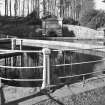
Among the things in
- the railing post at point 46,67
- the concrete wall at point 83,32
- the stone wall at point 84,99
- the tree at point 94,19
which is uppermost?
the tree at point 94,19

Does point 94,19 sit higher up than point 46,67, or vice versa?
point 94,19

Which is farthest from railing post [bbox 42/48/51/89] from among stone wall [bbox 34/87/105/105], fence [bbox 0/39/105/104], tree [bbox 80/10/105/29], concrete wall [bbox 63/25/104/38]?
tree [bbox 80/10/105/29]

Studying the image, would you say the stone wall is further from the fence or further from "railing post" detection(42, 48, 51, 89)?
"railing post" detection(42, 48, 51, 89)

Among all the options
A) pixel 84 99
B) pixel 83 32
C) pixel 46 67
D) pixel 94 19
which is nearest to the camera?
pixel 84 99

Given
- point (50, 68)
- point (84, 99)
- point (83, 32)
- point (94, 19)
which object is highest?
point (94, 19)

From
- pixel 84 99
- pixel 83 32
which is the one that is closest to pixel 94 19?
pixel 83 32

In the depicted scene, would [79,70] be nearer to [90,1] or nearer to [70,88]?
[70,88]

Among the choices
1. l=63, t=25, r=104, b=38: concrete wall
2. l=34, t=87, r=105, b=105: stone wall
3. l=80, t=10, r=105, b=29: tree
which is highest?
l=80, t=10, r=105, b=29: tree

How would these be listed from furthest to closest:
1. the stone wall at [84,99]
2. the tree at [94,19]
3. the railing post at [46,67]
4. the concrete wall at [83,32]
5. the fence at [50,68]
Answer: the tree at [94,19], the concrete wall at [83,32], the fence at [50,68], the railing post at [46,67], the stone wall at [84,99]

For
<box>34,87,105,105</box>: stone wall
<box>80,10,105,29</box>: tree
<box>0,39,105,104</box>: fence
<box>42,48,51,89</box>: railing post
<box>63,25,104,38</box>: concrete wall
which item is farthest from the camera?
<box>80,10,105,29</box>: tree

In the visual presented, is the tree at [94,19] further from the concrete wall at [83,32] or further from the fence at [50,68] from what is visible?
the fence at [50,68]

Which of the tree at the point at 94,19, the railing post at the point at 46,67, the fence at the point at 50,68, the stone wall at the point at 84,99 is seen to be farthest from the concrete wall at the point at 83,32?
the railing post at the point at 46,67

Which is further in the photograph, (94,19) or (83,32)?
(94,19)

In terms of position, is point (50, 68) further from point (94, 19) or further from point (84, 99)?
point (94, 19)
